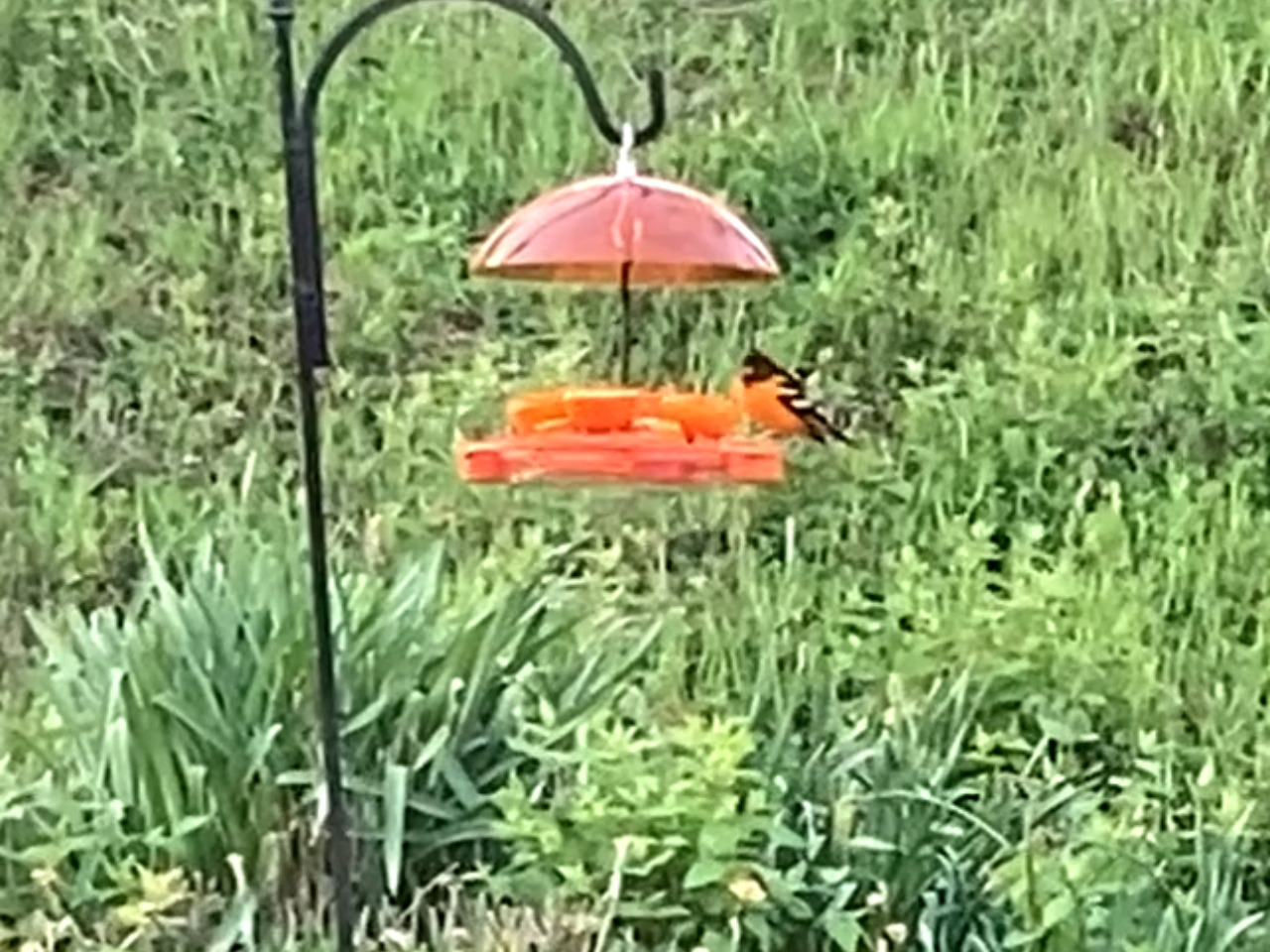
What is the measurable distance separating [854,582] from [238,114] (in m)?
2.20

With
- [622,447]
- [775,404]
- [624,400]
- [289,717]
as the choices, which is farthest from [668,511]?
[622,447]

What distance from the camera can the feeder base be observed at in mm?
3531

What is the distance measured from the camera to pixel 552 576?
18.2 ft

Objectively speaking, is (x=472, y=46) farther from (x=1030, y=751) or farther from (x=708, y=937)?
(x=708, y=937)

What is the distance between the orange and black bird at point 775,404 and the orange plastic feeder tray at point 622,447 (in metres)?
0.31

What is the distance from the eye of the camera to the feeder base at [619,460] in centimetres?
353

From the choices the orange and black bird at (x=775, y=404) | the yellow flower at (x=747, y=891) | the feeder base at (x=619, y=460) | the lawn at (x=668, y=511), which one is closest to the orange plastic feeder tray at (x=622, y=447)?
the feeder base at (x=619, y=460)

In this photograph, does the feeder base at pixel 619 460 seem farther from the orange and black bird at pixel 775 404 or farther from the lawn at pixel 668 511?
the orange and black bird at pixel 775 404

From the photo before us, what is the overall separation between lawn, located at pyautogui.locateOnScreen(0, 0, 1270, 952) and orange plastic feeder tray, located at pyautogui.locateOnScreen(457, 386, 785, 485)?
12 centimetres

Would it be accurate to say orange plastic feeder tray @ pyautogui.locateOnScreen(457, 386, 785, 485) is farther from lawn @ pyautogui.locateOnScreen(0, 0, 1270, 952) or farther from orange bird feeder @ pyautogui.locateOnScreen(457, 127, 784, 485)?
lawn @ pyautogui.locateOnScreen(0, 0, 1270, 952)

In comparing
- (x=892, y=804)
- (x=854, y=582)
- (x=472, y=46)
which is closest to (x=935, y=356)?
(x=854, y=582)

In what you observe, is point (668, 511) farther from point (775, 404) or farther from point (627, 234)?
point (627, 234)

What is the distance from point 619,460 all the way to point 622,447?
0.06ft

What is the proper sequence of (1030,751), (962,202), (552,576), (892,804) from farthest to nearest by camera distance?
(962,202), (552,576), (1030,751), (892,804)
